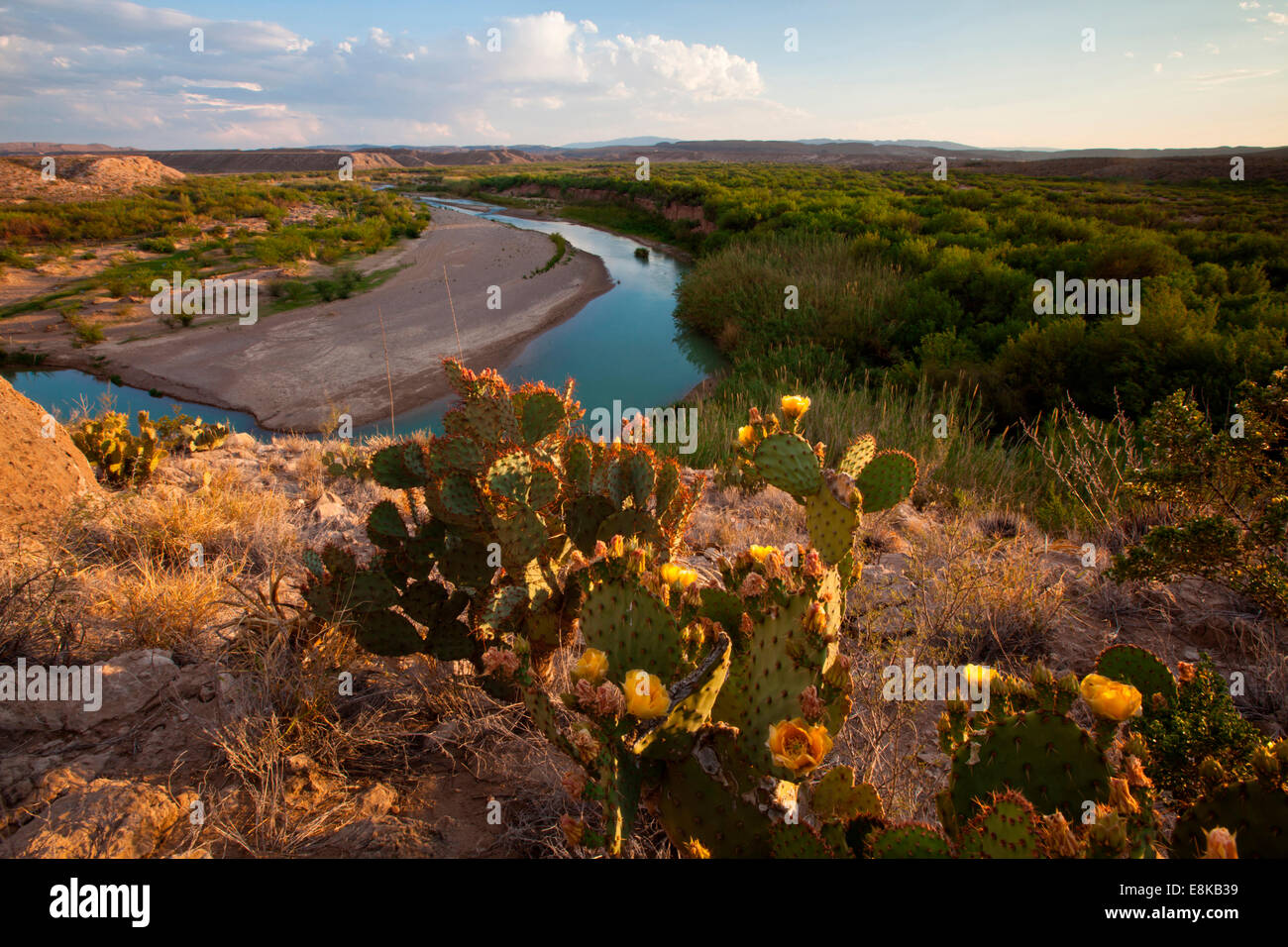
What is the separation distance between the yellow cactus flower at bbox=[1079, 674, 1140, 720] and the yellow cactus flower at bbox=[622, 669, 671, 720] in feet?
2.84

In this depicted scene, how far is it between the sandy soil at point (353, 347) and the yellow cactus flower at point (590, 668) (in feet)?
35.4

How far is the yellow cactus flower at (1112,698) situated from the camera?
4.16 feet

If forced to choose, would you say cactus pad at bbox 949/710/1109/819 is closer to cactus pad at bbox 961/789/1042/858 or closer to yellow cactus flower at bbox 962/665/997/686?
yellow cactus flower at bbox 962/665/997/686

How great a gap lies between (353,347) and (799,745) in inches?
647

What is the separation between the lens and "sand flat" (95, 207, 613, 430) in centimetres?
1289

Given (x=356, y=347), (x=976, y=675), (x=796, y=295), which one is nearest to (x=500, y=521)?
(x=976, y=675)

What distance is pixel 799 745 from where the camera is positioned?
1.27 meters

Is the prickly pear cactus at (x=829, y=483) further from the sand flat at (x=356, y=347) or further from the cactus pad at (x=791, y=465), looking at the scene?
the sand flat at (x=356, y=347)

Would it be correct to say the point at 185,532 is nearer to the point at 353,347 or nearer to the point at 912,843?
the point at 912,843

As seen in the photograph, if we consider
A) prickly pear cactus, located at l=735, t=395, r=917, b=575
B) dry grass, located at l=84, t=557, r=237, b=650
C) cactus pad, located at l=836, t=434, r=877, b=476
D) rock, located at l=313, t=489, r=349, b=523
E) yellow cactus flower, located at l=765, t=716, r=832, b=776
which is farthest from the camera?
rock, located at l=313, t=489, r=349, b=523

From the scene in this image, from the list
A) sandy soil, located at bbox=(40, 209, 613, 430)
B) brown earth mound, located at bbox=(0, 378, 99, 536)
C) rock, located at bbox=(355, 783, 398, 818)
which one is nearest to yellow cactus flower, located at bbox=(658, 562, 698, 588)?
rock, located at bbox=(355, 783, 398, 818)
